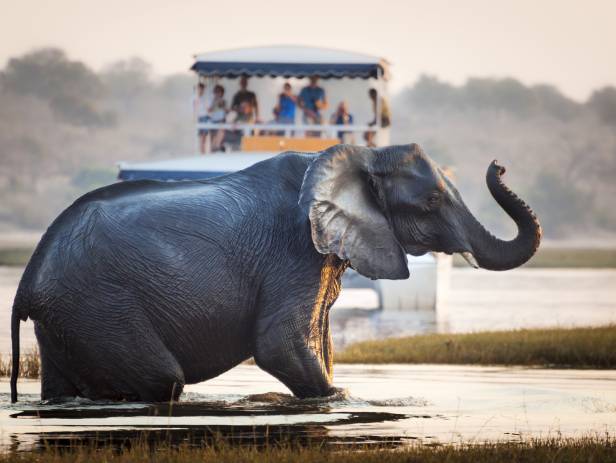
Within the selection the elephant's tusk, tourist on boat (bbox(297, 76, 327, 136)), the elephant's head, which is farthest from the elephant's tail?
tourist on boat (bbox(297, 76, 327, 136))

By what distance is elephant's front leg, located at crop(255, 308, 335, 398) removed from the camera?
1320cm

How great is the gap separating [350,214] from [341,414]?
1.63 m

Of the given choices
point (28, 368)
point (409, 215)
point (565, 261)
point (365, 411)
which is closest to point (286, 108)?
point (28, 368)

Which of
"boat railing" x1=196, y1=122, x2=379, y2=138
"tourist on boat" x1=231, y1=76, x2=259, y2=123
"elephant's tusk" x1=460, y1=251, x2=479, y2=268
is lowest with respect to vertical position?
"elephant's tusk" x1=460, y1=251, x2=479, y2=268

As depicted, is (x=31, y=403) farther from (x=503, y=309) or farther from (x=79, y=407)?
(x=503, y=309)

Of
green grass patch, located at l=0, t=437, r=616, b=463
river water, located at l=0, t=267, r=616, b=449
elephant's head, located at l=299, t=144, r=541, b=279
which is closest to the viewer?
green grass patch, located at l=0, t=437, r=616, b=463

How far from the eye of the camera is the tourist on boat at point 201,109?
3894 centimetres

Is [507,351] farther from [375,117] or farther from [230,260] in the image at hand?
[375,117]

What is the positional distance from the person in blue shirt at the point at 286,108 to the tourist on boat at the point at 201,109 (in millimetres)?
1776

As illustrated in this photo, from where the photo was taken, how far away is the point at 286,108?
38.8m

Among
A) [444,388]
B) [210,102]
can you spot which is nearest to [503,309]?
[210,102]

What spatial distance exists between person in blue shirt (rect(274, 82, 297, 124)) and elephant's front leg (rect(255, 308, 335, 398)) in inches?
984

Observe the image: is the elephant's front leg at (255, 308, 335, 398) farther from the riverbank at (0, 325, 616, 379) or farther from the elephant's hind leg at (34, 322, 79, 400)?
the riverbank at (0, 325, 616, 379)

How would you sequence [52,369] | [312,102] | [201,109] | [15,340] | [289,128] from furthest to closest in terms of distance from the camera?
[201,109]
[312,102]
[289,128]
[52,369]
[15,340]
